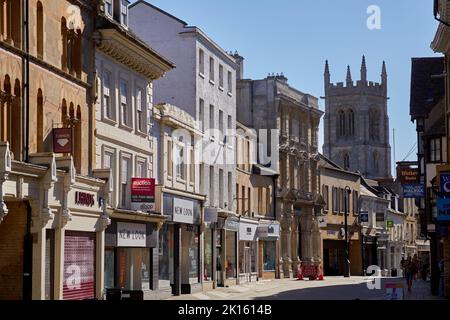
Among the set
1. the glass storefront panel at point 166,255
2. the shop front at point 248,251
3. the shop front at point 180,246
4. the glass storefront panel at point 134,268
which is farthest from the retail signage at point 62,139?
the shop front at point 248,251

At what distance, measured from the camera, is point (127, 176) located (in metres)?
36.3

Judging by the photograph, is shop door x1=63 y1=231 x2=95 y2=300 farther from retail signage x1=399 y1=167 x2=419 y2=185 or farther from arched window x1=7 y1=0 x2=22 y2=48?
retail signage x1=399 y1=167 x2=419 y2=185

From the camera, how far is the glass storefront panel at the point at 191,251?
43.9m

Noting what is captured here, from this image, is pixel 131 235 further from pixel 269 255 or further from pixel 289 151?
pixel 289 151

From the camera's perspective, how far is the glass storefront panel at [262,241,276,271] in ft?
204

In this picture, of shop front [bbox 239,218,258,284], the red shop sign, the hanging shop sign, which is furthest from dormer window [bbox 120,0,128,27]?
shop front [bbox 239,218,258,284]

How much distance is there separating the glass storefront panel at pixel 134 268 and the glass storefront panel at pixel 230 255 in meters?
13.7

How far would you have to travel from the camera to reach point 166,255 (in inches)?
1638

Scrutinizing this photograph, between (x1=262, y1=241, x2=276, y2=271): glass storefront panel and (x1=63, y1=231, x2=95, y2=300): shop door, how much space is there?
3132 cm

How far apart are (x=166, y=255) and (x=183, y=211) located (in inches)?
92.3

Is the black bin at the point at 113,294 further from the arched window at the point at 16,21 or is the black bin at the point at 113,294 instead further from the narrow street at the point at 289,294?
the narrow street at the point at 289,294
